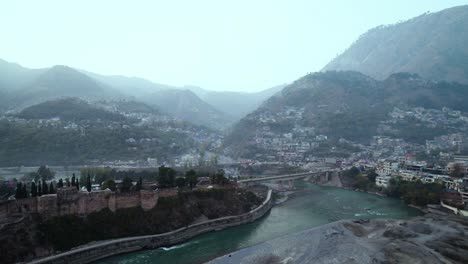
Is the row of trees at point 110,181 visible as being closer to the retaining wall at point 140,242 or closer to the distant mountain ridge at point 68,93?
the retaining wall at point 140,242

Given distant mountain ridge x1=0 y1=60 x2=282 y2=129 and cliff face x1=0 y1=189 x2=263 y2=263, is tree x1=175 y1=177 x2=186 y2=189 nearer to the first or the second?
cliff face x1=0 y1=189 x2=263 y2=263

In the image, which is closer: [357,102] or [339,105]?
[339,105]

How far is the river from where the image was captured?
29547 millimetres

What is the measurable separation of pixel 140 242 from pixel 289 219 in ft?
55.0

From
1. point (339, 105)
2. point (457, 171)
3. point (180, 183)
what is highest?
point (339, 105)

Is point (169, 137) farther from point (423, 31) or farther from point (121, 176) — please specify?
point (423, 31)

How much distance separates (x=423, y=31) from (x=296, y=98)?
10223 centimetres

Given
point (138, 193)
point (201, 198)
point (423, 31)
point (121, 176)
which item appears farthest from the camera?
point (423, 31)

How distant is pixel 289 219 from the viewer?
137 ft

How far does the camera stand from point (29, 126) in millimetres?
76312

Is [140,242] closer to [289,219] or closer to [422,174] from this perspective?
[289,219]

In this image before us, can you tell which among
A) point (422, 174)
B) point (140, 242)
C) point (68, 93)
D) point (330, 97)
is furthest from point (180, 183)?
point (68, 93)

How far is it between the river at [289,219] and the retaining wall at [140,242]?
64cm

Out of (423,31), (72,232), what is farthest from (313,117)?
(423,31)
